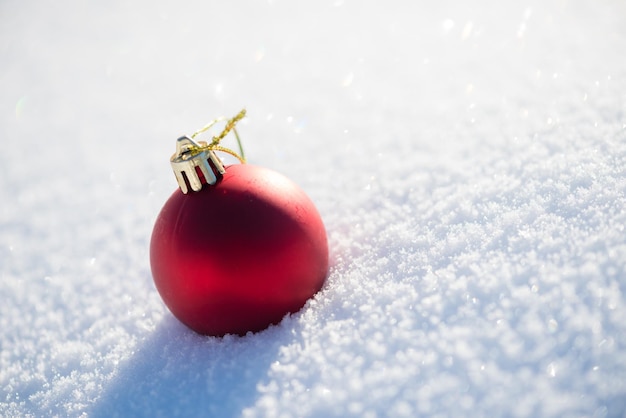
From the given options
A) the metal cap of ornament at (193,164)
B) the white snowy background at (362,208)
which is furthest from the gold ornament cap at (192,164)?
the white snowy background at (362,208)

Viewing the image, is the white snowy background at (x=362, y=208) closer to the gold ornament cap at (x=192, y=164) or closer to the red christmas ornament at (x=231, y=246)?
the red christmas ornament at (x=231, y=246)

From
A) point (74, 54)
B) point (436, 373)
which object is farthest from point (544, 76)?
point (74, 54)

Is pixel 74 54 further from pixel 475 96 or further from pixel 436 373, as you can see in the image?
pixel 436 373

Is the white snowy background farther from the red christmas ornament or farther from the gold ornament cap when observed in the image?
the gold ornament cap

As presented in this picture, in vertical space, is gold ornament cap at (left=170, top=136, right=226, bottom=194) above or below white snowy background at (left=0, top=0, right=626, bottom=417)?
above

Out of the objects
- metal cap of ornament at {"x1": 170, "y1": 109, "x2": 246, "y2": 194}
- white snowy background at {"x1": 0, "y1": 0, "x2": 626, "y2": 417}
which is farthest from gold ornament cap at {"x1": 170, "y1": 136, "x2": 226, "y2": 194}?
white snowy background at {"x1": 0, "y1": 0, "x2": 626, "y2": 417}
